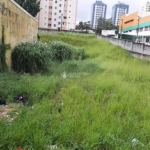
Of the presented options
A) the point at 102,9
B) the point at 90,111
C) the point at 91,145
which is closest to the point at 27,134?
the point at 91,145

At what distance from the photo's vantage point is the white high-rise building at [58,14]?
53.9m

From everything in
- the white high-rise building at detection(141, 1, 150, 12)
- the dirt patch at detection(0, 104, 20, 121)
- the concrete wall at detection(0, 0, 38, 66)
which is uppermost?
the white high-rise building at detection(141, 1, 150, 12)

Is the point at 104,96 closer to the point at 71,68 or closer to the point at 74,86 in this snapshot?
the point at 74,86

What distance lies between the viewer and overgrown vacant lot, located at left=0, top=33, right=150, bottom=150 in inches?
116

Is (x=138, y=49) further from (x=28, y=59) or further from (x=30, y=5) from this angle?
(x=30, y=5)

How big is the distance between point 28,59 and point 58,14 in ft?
166

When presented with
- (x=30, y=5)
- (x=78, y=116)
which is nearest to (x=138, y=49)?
(x=78, y=116)

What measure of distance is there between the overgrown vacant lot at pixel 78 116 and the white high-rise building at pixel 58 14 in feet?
161

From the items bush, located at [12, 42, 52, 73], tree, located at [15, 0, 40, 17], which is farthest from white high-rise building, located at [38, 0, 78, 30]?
bush, located at [12, 42, 52, 73]

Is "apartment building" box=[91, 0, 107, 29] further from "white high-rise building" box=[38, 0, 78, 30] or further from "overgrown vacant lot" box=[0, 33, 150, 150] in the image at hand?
"overgrown vacant lot" box=[0, 33, 150, 150]

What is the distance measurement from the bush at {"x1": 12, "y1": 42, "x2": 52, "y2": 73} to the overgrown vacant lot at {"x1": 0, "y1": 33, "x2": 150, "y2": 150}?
4.28 feet

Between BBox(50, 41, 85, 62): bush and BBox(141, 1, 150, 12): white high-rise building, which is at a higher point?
BBox(141, 1, 150, 12): white high-rise building

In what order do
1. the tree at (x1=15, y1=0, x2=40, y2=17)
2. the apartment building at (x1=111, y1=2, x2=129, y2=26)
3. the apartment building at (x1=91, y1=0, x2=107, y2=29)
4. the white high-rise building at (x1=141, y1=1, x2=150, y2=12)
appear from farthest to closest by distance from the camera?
the apartment building at (x1=91, y1=0, x2=107, y2=29) → the apartment building at (x1=111, y1=2, x2=129, y2=26) → the white high-rise building at (x1=141, y1=1, x2=150, y2=12) → the tree at (x1=15, y1=0, x2=40, y2=17)

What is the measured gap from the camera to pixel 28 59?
7234mm
